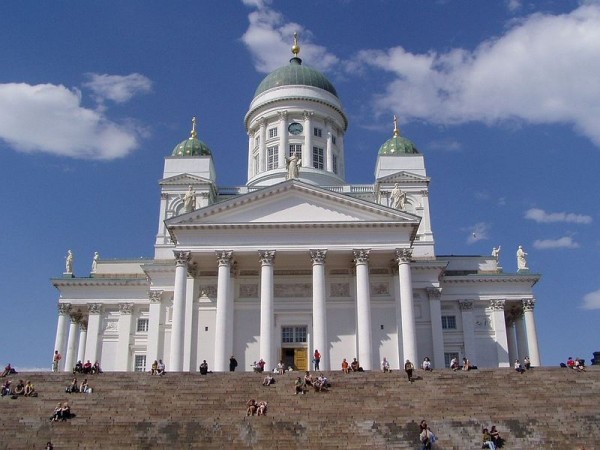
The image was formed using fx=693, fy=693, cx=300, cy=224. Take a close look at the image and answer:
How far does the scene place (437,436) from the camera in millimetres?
23641

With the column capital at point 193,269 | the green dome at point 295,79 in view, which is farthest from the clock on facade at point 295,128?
the column capital at point 193,269

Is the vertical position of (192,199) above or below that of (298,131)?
below

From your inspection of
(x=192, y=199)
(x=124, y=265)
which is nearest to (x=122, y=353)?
(x=124, y=265)

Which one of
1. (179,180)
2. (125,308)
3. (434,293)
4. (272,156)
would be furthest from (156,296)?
(434,293)

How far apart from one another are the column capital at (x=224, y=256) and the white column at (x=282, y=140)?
16866mm

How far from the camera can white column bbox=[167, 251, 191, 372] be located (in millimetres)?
36094

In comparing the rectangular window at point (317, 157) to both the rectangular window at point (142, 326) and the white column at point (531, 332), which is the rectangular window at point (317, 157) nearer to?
the rectangular window at point (142, 326)

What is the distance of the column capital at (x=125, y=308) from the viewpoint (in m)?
47.5

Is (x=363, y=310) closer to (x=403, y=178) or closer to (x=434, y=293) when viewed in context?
(x=434, y=293)

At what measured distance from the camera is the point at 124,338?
153ft

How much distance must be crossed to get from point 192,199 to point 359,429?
20590 mm

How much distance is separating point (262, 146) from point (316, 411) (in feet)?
106

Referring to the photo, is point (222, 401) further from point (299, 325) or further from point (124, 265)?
point (124, 265)

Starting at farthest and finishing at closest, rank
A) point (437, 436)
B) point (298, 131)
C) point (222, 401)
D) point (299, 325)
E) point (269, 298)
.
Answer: point (298, 131) → point (299, 325) → point (269, 298) → point (222, 401) → point (437, 436)
